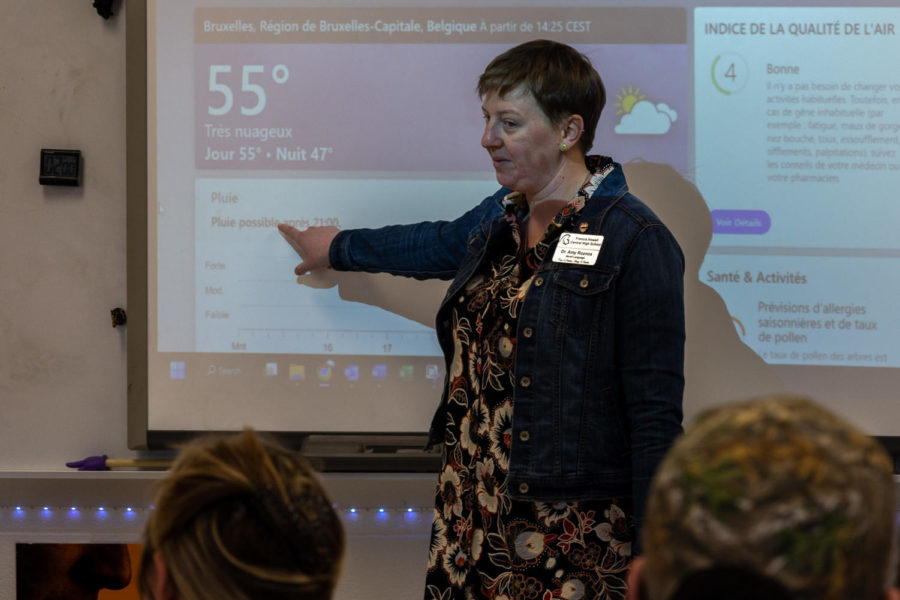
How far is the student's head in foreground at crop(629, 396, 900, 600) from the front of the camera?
0.59 metres

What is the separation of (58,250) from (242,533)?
2.11m

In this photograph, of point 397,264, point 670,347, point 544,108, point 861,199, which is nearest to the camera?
point 670,347

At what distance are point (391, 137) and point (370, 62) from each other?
22 centimetres

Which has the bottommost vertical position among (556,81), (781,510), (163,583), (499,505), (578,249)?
(499,505)

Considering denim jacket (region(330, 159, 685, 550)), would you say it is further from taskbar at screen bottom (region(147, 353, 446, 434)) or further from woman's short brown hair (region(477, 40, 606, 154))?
taskbar at screen bottom (region(147, 353, 446, 434))

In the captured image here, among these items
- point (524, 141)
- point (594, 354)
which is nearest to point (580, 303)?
point (594, 354)

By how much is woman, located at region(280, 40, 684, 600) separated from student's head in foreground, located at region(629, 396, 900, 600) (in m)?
1.09

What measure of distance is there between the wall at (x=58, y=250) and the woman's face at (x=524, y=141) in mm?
1353

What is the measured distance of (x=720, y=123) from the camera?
2.65 meters

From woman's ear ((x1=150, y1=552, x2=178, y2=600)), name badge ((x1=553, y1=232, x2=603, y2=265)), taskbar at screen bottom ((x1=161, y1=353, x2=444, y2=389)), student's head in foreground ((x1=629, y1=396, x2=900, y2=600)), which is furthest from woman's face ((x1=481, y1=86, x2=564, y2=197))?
student's head in foreground ((x1=629, y1=396, x2=900, y2=600))

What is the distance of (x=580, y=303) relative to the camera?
5.86ft

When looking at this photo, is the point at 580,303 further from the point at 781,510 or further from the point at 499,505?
the point at 781,510

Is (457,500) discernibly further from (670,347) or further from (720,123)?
(720,123)

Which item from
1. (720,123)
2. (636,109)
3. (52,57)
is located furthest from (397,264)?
(52,57)
